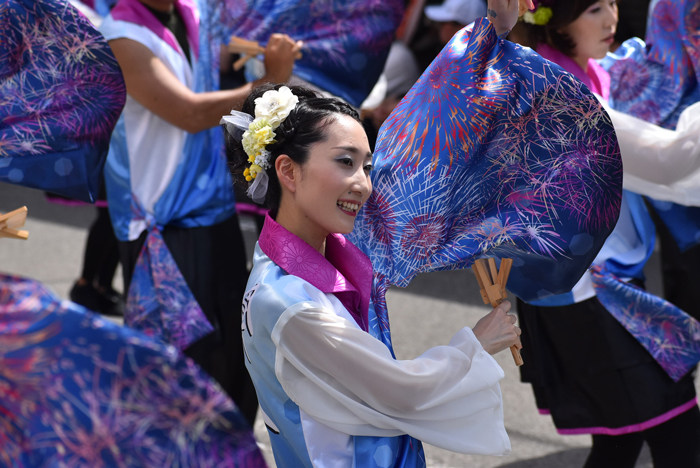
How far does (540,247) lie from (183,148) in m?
1.40

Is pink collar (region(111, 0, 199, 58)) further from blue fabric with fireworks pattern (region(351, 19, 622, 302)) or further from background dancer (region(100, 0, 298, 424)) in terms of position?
blue fabric with fireworks pattern (region(351, 19, 622, 302))

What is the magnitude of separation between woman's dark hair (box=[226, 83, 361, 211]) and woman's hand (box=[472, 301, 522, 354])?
1.66 ft

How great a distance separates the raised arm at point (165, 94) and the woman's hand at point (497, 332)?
1198mm

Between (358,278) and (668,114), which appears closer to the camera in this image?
(358,278)

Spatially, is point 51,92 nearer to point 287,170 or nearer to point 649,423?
point 287,170

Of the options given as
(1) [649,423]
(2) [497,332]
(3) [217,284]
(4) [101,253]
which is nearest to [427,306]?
(4) [101,253]

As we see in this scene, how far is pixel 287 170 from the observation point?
176cm

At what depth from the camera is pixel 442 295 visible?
5086mm

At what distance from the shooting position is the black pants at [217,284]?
2.76 m

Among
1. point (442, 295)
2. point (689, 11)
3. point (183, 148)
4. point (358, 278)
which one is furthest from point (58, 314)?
point (442, 295)

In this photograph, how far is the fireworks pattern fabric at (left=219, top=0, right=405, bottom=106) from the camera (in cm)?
291

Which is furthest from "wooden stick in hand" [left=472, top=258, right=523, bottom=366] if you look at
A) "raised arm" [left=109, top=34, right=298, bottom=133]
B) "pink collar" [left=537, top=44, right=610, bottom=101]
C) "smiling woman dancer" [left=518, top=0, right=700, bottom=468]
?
"raised arm" [left=109, top=34, right=298, bottom=133]

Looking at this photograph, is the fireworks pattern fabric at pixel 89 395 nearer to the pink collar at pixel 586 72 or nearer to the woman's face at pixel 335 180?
the woman's face at pixel 335 180

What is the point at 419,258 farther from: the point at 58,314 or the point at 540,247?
the point at 58,314
